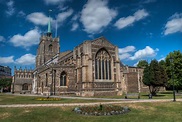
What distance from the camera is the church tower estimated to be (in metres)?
80.4

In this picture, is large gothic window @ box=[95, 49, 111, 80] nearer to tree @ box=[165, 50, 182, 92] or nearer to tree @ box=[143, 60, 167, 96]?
tree @ box=[143, 60, 167, 96]

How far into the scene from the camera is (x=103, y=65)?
42219 millimetres

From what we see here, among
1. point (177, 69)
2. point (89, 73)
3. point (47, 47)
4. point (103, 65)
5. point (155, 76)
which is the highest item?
point (47, 47)

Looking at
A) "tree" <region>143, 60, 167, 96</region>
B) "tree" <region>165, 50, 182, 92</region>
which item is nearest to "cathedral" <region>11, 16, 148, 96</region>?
"tree" <region>143, 60, 167, 96</region>

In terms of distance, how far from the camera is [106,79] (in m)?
41.8

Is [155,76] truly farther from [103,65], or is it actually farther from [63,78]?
[63,78]

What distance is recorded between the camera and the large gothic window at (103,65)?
4097 cm

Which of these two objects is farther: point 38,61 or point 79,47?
point 38,61

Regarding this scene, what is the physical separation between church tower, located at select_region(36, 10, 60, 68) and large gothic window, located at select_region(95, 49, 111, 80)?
44.9 m

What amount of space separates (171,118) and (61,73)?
31938 mm

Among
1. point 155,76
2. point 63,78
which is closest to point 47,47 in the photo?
point 63,78

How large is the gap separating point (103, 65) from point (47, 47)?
47802 mm

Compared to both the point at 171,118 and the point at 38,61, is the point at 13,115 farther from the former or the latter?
the point at 38,61

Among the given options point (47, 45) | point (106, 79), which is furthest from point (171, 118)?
point (47, 45)
